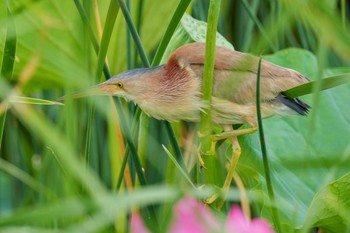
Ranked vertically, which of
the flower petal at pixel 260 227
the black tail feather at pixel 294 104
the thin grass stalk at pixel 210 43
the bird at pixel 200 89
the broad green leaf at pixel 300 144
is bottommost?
the broad green leaf at pixel 300 144

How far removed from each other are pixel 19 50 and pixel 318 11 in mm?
938

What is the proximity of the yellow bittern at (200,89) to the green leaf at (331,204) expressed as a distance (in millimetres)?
177

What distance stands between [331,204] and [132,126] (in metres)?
0.32

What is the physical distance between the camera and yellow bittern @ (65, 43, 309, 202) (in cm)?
119

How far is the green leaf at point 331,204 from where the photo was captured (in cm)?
101

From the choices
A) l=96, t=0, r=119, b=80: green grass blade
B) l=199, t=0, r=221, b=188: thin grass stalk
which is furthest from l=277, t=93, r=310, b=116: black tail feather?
l=96, t=0, r=119, b=80: green grass blade

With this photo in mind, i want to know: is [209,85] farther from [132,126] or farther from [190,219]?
[190,219]

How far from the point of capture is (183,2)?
954 millimetres

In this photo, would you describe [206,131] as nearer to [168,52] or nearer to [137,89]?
[137,89]

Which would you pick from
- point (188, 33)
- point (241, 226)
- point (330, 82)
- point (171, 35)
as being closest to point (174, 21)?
point (171, 35)

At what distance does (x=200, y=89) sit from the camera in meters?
1.21

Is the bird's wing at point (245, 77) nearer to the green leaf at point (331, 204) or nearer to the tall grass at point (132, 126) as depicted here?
the tall grass at point (132, 126)

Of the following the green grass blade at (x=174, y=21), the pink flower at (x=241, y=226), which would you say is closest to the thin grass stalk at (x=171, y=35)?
the green grass blade at (x=174, y=21)

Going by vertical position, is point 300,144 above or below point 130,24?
below
